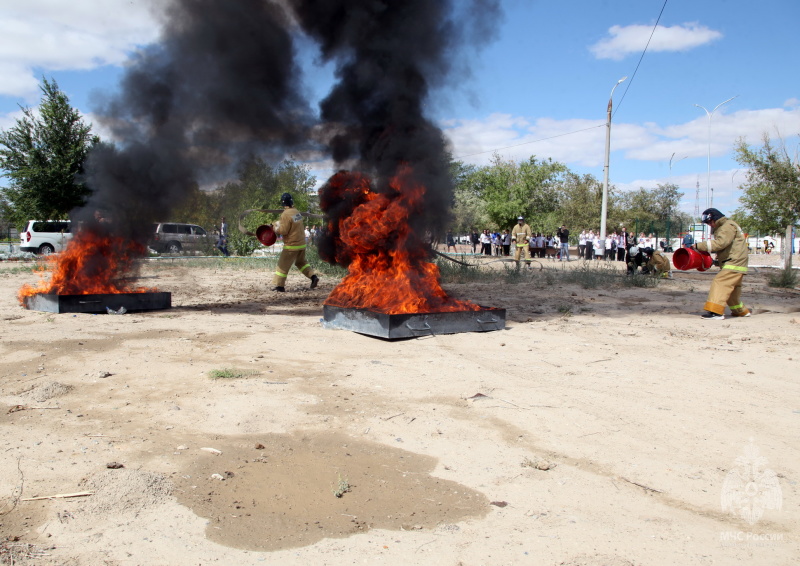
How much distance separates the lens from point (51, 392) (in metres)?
5.06

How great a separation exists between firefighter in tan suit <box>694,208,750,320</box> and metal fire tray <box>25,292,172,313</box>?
9.11 m

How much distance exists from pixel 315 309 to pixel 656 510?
767 centimetres

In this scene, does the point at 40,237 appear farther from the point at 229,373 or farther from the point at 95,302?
the point at 229,373

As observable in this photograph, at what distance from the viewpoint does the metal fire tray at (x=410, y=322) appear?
746 centimetres

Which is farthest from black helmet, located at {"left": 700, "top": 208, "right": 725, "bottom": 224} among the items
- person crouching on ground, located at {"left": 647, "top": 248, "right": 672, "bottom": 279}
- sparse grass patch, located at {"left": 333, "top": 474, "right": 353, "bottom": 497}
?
sparse grass patch, located at {"left": 333, "top": 474, "right": 353, "bottom": 497}

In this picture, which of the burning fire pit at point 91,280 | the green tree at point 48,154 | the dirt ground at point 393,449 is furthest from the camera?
the green tree at point 48,154

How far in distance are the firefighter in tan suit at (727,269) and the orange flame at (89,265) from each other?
9495 mm

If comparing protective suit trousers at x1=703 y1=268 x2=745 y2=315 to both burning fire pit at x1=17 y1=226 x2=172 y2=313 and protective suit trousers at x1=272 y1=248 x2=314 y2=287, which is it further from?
burning fire pit at x1=17 y1=226 x2=172 y2=313

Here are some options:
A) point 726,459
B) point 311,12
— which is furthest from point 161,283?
point 726,459

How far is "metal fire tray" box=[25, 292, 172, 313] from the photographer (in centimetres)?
885

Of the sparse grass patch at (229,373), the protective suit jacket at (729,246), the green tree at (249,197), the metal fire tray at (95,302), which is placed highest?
the green tree at (249,197)

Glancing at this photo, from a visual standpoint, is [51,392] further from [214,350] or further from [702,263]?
[702,263]

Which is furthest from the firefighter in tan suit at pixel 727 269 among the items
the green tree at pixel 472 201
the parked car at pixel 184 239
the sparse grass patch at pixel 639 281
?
the green tree at pixel 472 201

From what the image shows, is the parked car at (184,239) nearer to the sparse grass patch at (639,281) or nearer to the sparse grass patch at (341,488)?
the sparse grass patch at (639,281)
